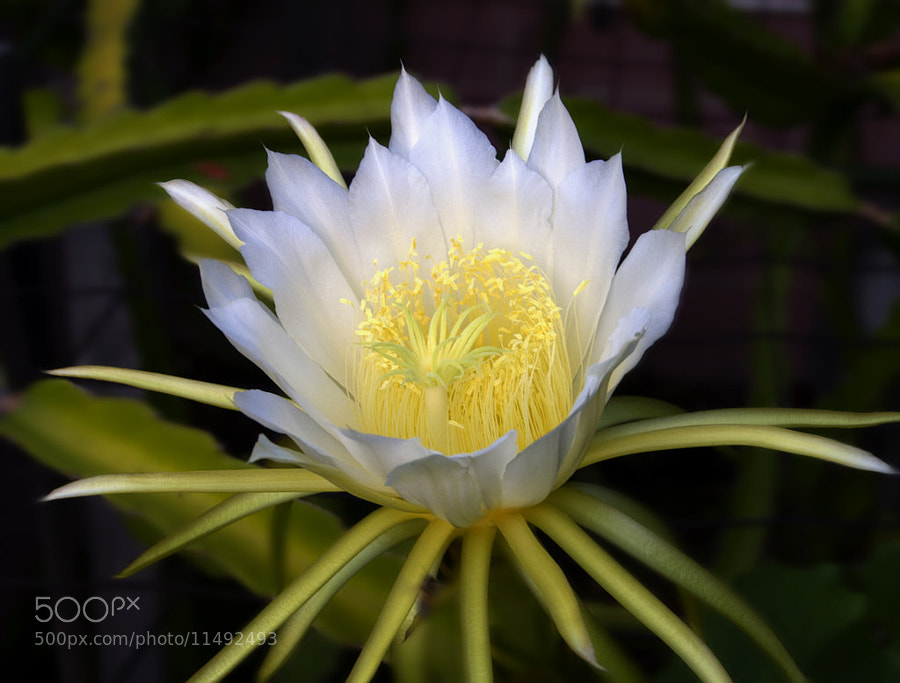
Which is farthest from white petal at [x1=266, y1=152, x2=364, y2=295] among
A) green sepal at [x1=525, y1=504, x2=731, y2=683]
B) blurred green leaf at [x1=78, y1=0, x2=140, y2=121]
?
blurred green leaf at [x1=78, y1=0, x2=140, y2=121]

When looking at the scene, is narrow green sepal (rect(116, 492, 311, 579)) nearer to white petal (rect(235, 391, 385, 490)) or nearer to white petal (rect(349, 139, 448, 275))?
white petal (rect(235, 391, 385, 490))

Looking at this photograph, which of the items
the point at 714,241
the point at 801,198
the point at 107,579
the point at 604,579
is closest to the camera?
the point at 604,579

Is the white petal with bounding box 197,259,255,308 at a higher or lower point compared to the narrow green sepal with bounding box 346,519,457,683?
higher

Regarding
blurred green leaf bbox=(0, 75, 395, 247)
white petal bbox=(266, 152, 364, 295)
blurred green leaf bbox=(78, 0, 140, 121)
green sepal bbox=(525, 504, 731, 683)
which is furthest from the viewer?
Answer: blurred green leaf bbox=(78, 0, 140, 121)

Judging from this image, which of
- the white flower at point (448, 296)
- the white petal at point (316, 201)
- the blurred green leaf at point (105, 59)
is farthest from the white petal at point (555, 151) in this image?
the blurred green leaf at point (105, 59)

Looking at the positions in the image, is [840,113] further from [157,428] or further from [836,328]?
[157,428]

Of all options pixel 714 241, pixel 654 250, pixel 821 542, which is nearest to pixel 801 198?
pixel 654 250
